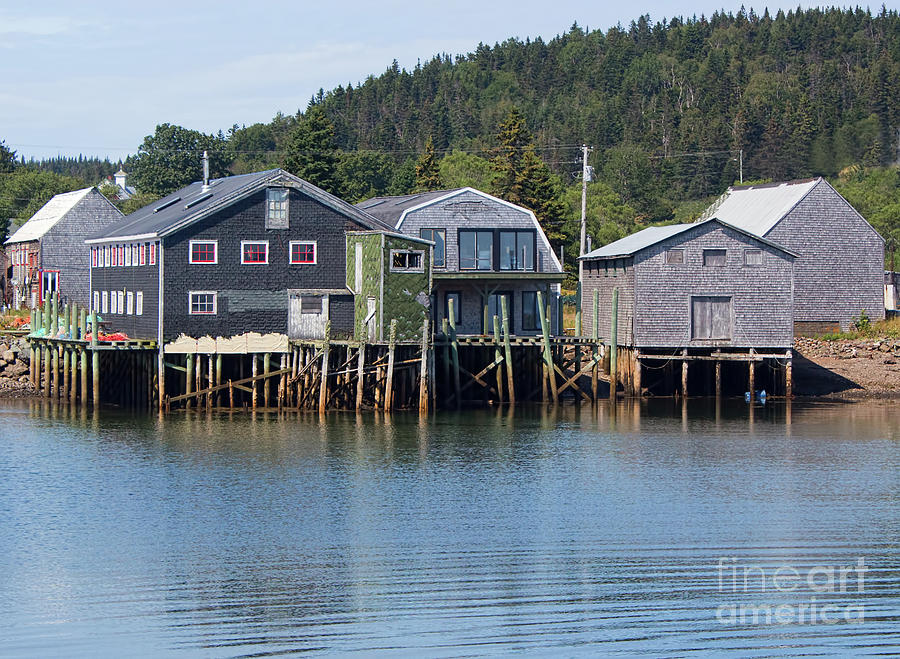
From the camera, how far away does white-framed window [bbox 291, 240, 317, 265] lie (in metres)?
52.1

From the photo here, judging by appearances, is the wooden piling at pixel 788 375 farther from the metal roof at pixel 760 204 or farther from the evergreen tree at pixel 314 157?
the evergreen tree at pixel 314 157

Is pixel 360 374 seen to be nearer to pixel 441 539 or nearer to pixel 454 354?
pixel 454 354

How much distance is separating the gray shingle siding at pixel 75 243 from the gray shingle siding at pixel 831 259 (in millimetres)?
37675

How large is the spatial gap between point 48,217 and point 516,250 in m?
36.6

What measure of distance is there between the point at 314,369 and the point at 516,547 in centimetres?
2320

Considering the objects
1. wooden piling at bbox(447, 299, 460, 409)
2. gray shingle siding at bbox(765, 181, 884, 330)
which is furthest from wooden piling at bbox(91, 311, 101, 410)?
Answer: gray shingle siding at bbox(765, 181, 884, 330)

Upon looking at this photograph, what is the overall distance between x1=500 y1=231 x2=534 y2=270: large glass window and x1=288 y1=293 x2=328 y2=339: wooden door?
8821 mm

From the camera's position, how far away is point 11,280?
85.6 meters

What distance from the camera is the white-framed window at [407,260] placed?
164ft

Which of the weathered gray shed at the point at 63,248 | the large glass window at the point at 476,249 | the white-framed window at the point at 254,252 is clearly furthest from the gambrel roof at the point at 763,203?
the weathered gray shed at the point at 63,248

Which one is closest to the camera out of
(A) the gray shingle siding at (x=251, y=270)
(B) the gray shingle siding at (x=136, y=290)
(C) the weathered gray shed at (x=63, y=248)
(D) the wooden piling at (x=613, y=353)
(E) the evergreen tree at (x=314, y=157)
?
(A) the gray shingle siding at (x=251, y=270)

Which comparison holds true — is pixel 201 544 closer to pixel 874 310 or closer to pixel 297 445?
pixel 297 445

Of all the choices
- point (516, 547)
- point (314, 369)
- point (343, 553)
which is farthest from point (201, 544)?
point (314, 369)

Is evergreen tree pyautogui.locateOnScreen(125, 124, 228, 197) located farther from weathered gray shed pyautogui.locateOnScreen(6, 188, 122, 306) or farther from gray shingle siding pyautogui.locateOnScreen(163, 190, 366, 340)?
gray shingle siding pyautogui.locateOnScreen(163, 190, 366, 340)
